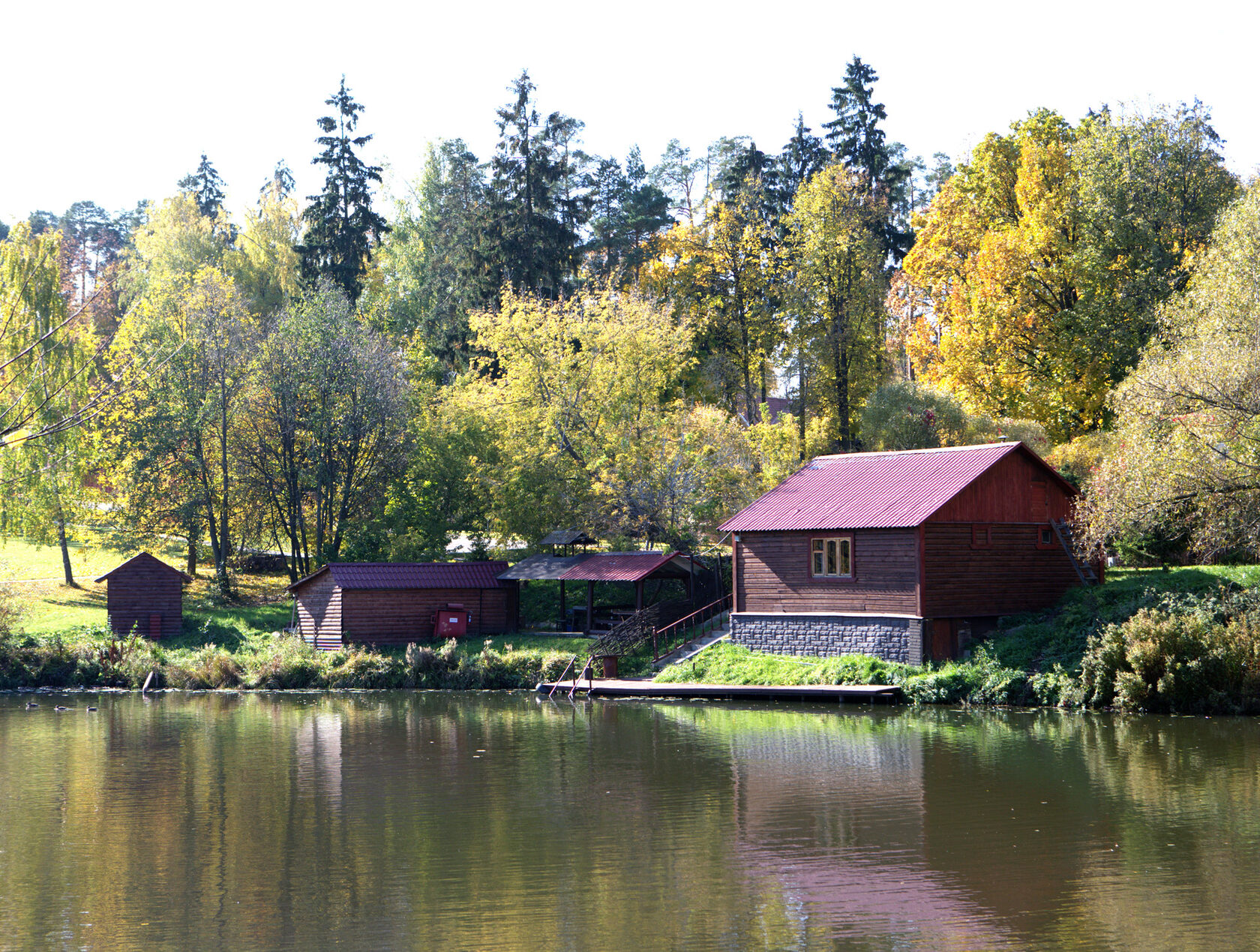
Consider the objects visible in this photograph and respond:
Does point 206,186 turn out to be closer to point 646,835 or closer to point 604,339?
point 604,339

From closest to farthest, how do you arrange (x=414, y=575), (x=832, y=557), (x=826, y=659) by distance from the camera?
(x=826, y=659) → (x=832, y=557) → (x=414, y=575)

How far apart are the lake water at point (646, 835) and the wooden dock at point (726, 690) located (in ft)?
8.49

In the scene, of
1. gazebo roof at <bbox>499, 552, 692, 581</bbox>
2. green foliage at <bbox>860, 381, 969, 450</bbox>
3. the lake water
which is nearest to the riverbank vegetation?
green foliage at <bbox>860, 381, 969, 450</bbox>

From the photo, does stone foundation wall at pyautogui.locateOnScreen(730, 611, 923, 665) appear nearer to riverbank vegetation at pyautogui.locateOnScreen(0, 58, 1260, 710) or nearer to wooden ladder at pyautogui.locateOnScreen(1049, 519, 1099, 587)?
riverbank vegetation at pyautogui.locateOnScreen(0, 58, 1260, 710)

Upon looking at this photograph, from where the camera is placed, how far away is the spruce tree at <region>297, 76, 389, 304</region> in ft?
204

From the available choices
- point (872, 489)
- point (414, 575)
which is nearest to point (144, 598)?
point (414, 575)

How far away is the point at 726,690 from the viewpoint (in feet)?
117

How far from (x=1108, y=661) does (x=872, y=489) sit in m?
9.98

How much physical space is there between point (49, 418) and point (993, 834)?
112 ft

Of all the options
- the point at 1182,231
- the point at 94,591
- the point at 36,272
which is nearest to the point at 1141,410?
the point at 1182,231

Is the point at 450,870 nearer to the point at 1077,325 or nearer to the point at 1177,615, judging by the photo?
the point at 1177,615

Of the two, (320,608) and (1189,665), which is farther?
(320,608)

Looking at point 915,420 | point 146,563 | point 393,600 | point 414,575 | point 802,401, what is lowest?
point 393,600

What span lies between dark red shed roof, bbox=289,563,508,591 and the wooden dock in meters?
8.64
